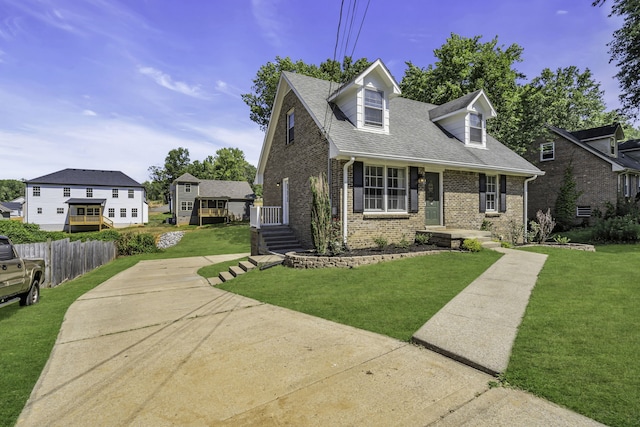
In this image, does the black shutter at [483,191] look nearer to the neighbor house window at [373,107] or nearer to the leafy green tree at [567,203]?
the neighbor house window at [373,107]

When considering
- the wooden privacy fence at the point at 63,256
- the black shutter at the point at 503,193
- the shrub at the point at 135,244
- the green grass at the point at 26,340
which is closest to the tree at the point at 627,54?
the black shutter at the point at 503,193

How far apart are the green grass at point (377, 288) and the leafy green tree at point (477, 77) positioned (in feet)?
44.1

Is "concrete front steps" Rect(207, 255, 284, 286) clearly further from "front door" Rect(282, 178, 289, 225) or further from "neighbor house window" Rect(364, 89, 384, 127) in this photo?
"neighbor house window" Rect(364, 89, 384, 127)

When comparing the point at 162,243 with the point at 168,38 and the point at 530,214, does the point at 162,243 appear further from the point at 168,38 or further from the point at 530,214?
the point at 530,214

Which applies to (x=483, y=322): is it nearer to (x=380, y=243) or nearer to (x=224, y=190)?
(x=380, y=243)

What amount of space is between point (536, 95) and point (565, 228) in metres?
9.02

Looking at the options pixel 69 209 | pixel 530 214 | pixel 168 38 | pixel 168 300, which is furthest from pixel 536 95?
pixel 69 209

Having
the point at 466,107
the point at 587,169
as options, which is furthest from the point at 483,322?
the point at 587,169

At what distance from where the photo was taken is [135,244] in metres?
19.6

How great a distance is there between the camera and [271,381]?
3.23 meters

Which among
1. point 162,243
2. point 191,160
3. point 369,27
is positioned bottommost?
point 162,243

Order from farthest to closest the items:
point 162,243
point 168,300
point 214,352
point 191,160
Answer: point 191,160, point 162,243, point 168,300, point 214,352

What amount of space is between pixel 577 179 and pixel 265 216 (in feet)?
71.5

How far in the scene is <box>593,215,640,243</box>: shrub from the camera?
542 inches
